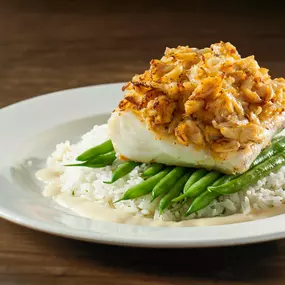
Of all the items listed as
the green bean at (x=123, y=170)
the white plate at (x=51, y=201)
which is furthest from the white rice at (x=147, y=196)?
the white plate at (x=51, y=201)

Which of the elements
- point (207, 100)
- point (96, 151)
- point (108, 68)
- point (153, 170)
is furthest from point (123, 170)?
point (108, 68)

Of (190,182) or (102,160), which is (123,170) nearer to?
(102,160)

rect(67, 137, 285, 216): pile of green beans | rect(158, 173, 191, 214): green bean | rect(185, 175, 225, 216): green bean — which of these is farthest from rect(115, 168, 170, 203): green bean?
rect(185, 175, 225, 216): green bean

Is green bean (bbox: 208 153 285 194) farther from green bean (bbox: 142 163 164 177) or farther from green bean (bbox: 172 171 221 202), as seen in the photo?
green bean (bbox: 142 163 164 177)

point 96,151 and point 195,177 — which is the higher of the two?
point 195,177

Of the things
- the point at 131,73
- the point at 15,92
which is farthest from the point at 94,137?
the point at 131,73

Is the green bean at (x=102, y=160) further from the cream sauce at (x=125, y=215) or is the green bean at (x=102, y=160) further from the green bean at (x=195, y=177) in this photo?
the green bean at (x=195, y=177)
